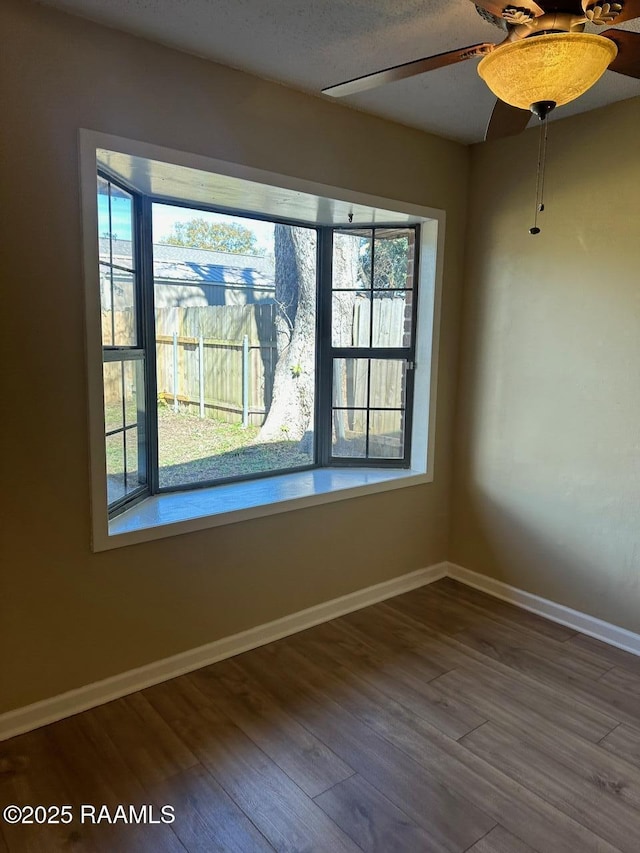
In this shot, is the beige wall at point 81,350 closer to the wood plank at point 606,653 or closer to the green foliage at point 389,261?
the green foliage at point 389,261

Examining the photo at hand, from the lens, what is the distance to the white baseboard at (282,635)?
6.98 feet

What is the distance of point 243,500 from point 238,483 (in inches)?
13.5

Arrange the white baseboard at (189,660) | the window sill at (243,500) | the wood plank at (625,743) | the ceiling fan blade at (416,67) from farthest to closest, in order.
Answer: the window sill at (243,500) < the white baseboard at (189,660) < the wood plank at (625,743) < the ceiling fan blade at (416,67)

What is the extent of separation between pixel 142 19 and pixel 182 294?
1.14m

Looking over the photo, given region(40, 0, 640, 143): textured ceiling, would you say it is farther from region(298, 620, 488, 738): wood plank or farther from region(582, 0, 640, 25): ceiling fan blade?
region(298, 620, 488, 738): wood plank

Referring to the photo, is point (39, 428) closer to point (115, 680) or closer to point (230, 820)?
point (115, 680)

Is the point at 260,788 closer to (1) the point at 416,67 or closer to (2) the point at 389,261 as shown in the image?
(1) the point at 416,67

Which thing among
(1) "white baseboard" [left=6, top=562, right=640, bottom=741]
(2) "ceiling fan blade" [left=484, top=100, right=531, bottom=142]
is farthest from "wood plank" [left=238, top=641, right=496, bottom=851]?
(2) "ceiling fan blade" [left=484, top=100, right=531, bottom=142]

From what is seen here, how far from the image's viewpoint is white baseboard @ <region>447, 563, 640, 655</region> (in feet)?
8.88

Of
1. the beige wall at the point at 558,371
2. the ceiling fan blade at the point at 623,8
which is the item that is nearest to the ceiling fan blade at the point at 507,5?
the ceiling fan blade at the point at 623,8

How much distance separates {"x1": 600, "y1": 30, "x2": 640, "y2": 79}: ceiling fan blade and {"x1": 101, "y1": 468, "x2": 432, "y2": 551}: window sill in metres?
2.01

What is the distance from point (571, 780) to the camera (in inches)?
74.2

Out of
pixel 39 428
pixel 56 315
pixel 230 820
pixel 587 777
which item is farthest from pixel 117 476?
pixel 587 777

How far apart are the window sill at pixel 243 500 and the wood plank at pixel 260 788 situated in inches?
28.7
